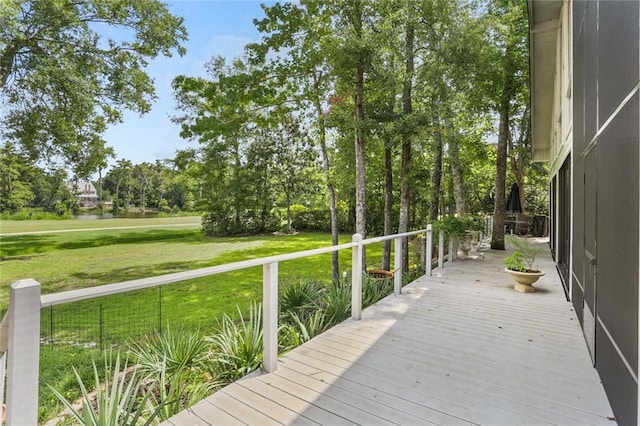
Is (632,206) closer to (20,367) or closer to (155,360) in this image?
(20,367)

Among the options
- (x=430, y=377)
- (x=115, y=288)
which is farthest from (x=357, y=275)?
(x=115, y=288)

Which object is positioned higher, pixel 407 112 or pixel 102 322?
pixel 407 112

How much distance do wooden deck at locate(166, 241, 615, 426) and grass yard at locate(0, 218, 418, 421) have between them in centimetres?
227

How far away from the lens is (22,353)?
153 cm

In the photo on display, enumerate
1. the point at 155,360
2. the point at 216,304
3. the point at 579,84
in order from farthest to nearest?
the point at 216,304, the point at 579,84, the point at 155,360

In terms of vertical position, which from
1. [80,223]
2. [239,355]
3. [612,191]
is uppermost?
[612,191]

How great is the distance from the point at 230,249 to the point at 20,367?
17082 millimetres

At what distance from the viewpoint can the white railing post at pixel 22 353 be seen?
1510 millimetres

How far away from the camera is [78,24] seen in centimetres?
1141

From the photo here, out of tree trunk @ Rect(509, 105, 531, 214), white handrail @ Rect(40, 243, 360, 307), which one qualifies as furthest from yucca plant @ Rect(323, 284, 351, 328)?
tree trunk @ Rect(509, 105, 531, 214)

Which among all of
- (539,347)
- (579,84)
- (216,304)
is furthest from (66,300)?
(216,304)

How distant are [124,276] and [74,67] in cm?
724

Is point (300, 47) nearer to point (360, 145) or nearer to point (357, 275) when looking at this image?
point (360, 145)

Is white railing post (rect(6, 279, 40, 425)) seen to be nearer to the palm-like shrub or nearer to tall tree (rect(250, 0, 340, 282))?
the palm-like shrub
